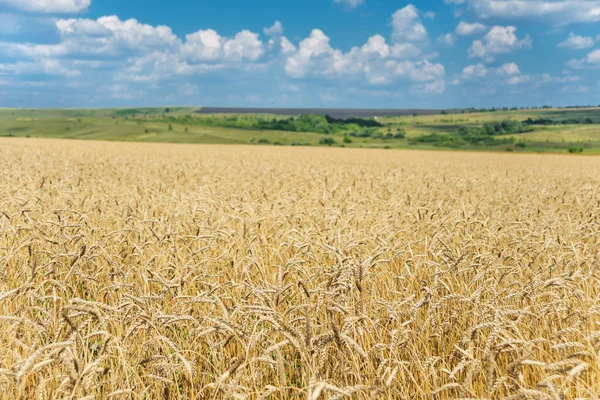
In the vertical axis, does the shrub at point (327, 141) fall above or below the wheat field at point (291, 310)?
below

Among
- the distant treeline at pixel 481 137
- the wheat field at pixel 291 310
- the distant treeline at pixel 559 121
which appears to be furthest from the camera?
the distant treeline at pixel 559 121

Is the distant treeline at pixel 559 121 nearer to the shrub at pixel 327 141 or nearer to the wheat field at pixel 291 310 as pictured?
the shrub at pixel 327 141

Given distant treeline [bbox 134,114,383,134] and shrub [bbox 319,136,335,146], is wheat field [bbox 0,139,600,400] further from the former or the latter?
distant treeline [bbox 134,114,383,134]

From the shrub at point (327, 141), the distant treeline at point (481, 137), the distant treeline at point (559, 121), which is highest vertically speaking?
the distant treeline at point (559, 121)

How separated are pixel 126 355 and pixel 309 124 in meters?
112

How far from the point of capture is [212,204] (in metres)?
7.75

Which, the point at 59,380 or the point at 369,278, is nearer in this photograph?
the point at 59,380

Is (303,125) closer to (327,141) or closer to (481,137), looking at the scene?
(327,141)

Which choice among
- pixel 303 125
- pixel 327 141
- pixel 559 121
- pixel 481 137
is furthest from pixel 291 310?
pixel 303 125

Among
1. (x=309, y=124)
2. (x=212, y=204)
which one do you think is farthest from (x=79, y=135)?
(x=212, y=204)

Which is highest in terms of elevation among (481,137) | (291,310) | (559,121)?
(559,121)

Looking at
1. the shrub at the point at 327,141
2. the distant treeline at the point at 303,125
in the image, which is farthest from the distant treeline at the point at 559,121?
the shrub at the point at 327,141

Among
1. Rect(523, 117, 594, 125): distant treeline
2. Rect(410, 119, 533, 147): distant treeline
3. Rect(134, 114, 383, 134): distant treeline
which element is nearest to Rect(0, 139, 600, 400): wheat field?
Rect(410, 119, 533, 147): distant treeline

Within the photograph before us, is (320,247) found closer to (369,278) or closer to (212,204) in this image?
(369,278)
